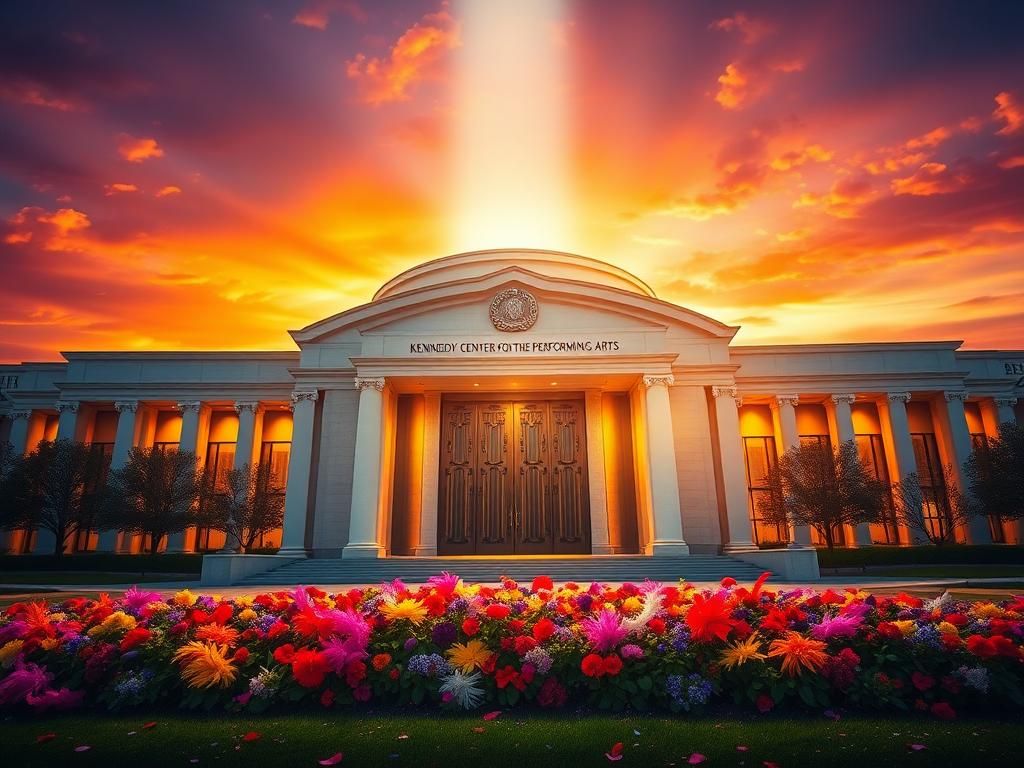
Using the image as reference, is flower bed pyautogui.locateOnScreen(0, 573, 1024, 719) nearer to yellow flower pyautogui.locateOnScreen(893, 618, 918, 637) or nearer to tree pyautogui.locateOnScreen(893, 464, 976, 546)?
yellow flower pyautogui.locateOnScreen(893, 618, 918, 637)

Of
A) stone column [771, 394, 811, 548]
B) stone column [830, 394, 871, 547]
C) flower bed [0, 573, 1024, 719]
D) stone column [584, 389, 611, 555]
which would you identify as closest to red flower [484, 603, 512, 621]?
flower bed [0, 573, 1024, 719]

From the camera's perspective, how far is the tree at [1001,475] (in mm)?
25844

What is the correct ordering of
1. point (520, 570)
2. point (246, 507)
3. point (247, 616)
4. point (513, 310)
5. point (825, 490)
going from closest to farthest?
point (247, 616) → point (520, 570) → point (825, 490) → point (513, 310) → point (246, 507)

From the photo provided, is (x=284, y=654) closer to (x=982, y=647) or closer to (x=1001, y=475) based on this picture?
(x=982, y=647)

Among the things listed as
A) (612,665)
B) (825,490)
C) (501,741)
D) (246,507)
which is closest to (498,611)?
(612,665)

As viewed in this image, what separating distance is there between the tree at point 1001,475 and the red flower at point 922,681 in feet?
89.5

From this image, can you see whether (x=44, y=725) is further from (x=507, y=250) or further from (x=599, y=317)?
(x=507, y=250)

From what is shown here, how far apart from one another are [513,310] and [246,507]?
1485 cm

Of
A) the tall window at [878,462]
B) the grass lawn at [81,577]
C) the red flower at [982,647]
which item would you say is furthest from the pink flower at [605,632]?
the tall window at [878,462]

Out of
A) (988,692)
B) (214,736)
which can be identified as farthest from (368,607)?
(988,692)

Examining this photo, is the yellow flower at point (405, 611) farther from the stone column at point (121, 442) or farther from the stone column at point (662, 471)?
the stone column at point (121, 442)

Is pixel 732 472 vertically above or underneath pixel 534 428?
underneath

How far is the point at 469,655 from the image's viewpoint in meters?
5.06

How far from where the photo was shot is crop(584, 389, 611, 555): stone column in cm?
2478
